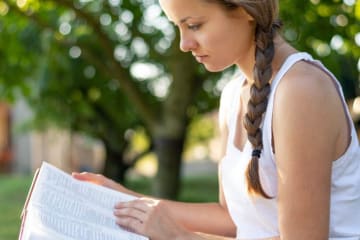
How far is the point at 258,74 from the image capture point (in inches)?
57.7

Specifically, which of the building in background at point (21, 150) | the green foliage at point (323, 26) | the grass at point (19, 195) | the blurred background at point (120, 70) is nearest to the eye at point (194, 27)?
the blurred background at point (120, 70)

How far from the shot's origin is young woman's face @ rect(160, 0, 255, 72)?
145 centimetres

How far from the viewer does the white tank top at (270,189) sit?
146 centimetres

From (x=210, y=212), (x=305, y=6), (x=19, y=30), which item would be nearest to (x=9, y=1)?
(x=19, y=30)

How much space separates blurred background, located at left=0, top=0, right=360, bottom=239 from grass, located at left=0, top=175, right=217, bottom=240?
0.02 meters

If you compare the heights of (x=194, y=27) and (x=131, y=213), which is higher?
(x=194, y=27)

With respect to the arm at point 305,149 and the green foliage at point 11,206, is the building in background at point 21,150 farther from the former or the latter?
the arm at point 305,149

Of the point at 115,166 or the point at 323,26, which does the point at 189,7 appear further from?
the point at 115,166

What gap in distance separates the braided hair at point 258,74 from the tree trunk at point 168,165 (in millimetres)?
4551

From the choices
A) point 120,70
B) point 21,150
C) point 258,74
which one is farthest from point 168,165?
point 21,150

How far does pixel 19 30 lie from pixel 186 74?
1505 mm

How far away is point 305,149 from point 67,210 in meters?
0.51

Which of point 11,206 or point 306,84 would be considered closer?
point 306,84

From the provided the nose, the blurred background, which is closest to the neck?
the nose
